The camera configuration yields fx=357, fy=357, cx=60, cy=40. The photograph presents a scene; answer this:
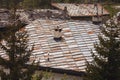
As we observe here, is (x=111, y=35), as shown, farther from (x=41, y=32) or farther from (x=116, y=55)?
(x=41, y=32)

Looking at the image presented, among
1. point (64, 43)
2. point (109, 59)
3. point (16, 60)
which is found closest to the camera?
point (16, 60)

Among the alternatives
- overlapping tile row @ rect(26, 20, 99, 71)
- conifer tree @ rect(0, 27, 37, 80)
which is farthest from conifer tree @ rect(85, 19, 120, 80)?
overlapping tile row @ rect(26, 20, 99, 71)

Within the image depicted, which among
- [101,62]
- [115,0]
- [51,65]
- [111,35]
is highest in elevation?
[111,35]

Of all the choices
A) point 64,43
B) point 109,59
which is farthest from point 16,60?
point 64,43

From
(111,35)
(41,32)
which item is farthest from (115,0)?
(111,35)

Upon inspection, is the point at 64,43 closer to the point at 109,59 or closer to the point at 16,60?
the point at 109,59

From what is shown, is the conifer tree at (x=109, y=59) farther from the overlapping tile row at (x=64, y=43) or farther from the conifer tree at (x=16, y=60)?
the overlapping tile row at (x=64, y=43)

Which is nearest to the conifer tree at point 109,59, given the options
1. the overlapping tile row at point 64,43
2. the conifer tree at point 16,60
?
the conifer tree at point 16,60

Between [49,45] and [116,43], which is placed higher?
[116,43]
